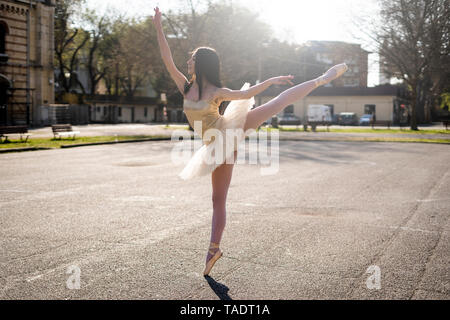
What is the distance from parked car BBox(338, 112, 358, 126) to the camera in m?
63.2

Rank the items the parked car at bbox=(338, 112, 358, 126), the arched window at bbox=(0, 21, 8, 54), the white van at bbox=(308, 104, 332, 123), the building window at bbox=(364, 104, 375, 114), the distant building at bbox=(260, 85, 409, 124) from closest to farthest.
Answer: the arched window at bbox=(0, 21, 8, 54) → the white van at bbox=(308, 104, 332, 123) → the parked car at bbox=(338, 112, 358, 126) → the distant building at bbox=(260, 85, 409, 124) → the building window at bbox=(364, 104, 375, 114)

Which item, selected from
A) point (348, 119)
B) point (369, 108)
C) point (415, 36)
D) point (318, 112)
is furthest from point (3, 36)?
point (369, 108)

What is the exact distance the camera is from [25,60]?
36031mm

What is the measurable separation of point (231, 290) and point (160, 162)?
11.3m

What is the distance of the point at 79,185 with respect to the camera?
9.55m

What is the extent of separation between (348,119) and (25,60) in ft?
139

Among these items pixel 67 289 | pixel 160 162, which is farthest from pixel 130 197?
pixel 160 162

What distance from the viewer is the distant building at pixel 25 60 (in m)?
34.4

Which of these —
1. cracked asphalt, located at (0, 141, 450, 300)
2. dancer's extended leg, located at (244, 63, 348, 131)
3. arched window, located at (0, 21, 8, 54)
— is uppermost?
arched window, located at (0, 21, 8, 54)

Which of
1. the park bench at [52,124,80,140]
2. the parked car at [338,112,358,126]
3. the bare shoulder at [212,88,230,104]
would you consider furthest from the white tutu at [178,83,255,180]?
the parked car at [338,112,358,126]

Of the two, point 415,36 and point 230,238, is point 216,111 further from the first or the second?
point 415,36

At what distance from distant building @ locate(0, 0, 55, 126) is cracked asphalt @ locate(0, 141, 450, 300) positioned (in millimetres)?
26656

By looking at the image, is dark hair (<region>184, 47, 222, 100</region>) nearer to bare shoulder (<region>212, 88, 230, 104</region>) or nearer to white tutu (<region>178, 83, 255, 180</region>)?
bare shoulder (<region>212, 88, 230, 104</region>)
